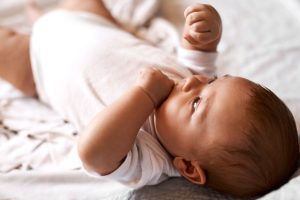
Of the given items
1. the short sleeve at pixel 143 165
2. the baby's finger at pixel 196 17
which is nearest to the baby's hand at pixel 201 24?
the baby's finger at pixel 196 17

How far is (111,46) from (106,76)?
8 cm

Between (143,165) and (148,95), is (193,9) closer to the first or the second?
(148,95)

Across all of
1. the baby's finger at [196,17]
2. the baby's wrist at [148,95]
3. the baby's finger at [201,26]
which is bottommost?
the baby's wrist at [148,95]

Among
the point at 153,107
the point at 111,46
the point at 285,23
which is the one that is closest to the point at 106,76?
the point at 111,46

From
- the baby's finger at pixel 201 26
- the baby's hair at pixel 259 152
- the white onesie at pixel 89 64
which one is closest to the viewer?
the baby's hair at pixel 259 152

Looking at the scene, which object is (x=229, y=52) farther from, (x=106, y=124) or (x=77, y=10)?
(x=106, y=124)

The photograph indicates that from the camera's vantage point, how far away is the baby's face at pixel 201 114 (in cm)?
68

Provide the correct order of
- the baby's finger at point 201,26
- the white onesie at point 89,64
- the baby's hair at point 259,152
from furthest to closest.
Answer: the white onesie at point 89,64 < the baby's finger at point 201,26 < the baby's hair at point 259,152

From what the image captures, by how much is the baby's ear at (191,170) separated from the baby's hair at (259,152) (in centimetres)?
1

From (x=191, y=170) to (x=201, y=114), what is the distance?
10 cm

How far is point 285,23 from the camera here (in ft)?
3.80

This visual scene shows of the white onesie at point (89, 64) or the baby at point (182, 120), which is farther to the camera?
the white onesie at point (89, 64)

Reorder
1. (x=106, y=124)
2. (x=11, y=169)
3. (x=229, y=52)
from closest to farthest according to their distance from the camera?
(x=106, y=124) → (x=11, y=169) → (x=229, y=52)

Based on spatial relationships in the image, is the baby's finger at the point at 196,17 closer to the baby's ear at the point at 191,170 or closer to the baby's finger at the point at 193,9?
the baby's finger at the point at 193,9
